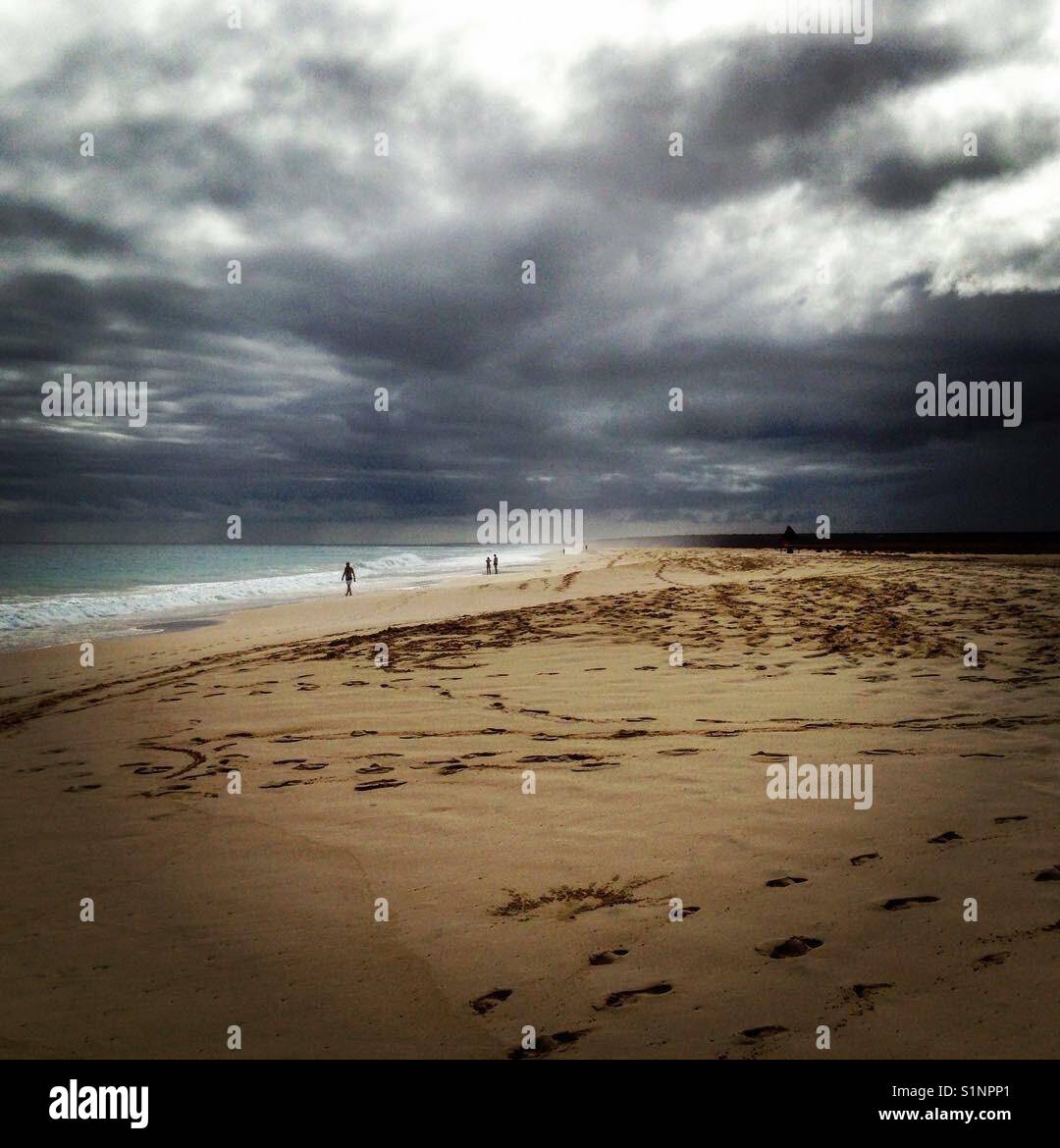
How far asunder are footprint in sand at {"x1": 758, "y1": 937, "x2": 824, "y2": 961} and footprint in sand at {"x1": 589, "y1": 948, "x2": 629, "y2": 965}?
0.68 meters

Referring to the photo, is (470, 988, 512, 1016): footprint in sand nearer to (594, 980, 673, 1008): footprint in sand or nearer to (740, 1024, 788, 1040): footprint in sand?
(594, 980, 673, 1008): footprint in sand

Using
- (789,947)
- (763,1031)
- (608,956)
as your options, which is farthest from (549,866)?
(763,1031)

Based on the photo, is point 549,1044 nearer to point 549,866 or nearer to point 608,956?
point 608,956

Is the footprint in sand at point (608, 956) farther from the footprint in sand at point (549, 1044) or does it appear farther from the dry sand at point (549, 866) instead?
the footprint in sand at point (549, 1044)

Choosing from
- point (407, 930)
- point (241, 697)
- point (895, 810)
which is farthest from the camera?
point (241, 697)

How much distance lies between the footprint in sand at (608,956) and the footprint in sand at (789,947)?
676 mm

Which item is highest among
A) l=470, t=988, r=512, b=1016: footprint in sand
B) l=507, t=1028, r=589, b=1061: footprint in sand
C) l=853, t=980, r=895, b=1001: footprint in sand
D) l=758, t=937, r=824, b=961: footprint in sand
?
l=758, t=937, r=824, b=961: footprint in sand

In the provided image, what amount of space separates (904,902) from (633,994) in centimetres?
167

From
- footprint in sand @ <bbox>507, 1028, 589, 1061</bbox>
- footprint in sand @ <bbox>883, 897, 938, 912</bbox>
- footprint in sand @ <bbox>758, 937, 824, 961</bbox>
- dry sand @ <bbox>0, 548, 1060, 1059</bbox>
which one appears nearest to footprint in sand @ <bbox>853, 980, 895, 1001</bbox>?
dry sand @ <bbox>0, 548, 1060, 1059</bbox>

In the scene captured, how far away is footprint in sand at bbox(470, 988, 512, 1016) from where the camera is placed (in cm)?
312
